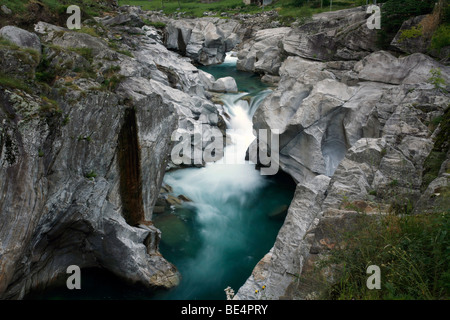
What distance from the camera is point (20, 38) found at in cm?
988

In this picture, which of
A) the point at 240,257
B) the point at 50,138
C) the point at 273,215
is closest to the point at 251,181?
the point at 273,215

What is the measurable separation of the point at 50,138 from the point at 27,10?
1246 cm

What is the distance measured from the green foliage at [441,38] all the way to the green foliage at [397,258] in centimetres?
1427

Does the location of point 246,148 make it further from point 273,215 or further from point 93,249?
point 93,249

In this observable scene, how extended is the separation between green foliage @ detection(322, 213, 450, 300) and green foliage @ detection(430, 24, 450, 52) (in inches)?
562

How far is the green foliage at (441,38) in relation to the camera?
15.5 meters

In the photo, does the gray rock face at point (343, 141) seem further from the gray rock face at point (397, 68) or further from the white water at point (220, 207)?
the white water at point (220, 207)

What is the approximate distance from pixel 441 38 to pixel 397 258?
15285 millimetres

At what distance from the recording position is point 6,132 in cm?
658

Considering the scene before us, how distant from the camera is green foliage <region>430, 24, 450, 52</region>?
15.5 metres

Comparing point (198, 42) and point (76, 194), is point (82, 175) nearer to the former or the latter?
point (76, 194)

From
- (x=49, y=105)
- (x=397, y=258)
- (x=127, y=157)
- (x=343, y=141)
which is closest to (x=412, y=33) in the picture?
(x=343, y=141)

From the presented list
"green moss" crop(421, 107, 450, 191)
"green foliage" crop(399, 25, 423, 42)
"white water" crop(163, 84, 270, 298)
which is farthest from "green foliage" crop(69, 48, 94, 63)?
"green foliage" crop(399, 25, 423, 42)

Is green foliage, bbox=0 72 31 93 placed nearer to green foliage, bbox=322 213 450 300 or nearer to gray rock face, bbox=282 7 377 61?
green foliage, bbox=322 213 450 300
